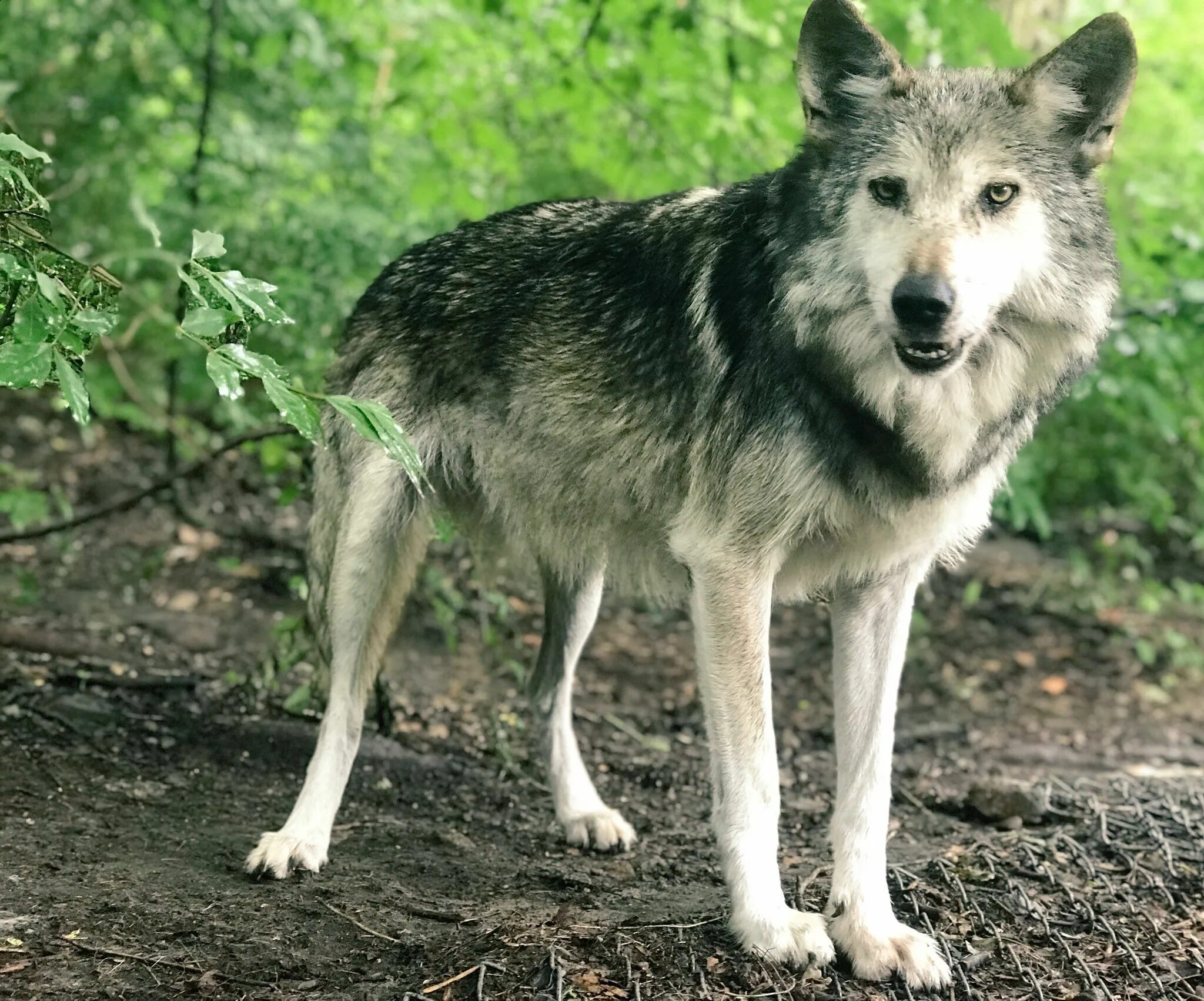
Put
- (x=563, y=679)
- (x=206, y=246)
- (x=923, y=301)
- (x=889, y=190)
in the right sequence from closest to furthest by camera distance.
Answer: (x=206, y=246), (x=923, y=301), (x=889, y=190), (x=563, y=679)

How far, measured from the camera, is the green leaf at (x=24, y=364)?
1986mm

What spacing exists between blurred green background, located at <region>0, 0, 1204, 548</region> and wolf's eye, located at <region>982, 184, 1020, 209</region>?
1916 millimetres

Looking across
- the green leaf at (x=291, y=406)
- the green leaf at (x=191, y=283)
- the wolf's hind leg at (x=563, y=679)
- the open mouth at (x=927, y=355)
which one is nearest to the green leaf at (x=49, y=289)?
the green leaf at (x=191, y=283)

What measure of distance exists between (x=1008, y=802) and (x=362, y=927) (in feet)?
7.63

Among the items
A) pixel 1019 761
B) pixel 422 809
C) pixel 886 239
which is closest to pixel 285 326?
pixel 422 809

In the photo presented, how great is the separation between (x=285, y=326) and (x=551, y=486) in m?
1.75

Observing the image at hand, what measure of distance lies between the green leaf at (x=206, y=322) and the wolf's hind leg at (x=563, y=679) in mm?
2108

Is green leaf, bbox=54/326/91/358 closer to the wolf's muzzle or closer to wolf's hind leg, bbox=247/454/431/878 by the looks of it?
wolf's hind leg, bbox=247/454/431/878

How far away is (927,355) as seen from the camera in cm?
258

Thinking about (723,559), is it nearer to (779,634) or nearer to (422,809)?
(422,809)

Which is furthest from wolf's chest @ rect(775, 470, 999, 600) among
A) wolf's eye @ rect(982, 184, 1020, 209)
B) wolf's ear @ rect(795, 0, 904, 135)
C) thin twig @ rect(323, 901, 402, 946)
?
thin twig @ rect(323, 901, 402, 946)

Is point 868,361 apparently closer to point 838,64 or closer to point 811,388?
point 811,388

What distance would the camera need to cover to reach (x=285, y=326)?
4.71 metres

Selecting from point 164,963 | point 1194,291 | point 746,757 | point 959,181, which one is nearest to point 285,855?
point 164,963
